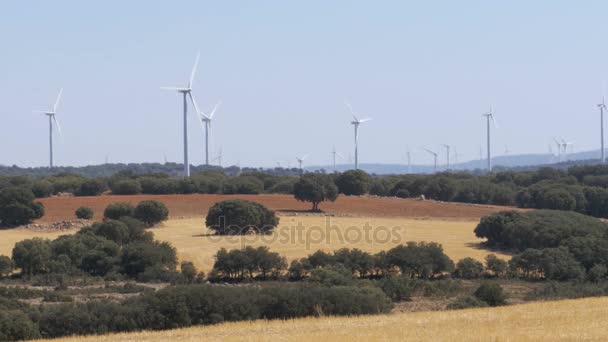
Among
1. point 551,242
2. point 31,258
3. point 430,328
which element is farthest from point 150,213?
point 430,328

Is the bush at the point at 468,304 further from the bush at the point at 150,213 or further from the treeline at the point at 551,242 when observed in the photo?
the bush at the point at 150,213

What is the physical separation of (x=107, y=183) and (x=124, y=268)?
196ft

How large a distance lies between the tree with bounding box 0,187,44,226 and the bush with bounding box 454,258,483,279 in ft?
143

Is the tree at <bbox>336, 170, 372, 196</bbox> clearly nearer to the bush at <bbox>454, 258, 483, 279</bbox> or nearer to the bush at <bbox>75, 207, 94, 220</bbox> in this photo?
the bush at <bbox>75, 207, 94, 220</bbox>

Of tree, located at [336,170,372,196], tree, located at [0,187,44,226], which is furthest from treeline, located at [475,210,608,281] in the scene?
tree, located at [0,187,44,226]

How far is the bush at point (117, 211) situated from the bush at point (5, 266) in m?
26.7

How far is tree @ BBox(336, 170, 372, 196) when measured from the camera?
124375 mm

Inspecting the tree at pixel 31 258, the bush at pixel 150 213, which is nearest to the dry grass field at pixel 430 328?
the tree at pixel 31 258

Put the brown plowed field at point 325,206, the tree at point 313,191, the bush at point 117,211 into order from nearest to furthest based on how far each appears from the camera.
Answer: the bush at point 117,211, the brown plowed field at point 325,206, the tree at point 313,191

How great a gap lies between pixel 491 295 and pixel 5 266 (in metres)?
31.5

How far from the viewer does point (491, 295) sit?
162ft

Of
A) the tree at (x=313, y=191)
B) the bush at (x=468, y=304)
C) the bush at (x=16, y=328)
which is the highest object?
the tree at (x=313, y=191)

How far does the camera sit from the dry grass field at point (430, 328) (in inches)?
1171

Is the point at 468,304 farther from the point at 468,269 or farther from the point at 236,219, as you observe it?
the point at 236,219
